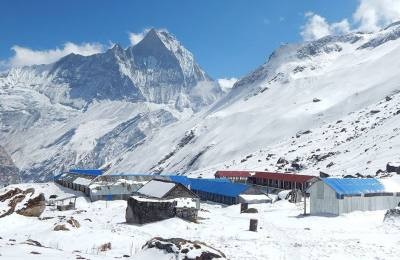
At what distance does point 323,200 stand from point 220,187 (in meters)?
31.3

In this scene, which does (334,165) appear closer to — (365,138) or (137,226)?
(365,138)

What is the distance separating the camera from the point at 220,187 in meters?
87.8

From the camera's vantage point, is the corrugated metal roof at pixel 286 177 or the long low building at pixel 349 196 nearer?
the long low building at pixel 349 196

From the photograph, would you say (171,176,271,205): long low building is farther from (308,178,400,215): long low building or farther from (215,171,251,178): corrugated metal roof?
(215,171,251,178): corrugated metal roof

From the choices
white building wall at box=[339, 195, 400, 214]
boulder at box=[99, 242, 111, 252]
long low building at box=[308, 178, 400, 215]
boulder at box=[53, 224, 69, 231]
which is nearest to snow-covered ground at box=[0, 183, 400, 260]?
boulder at box=[99, 242, 111, 252]

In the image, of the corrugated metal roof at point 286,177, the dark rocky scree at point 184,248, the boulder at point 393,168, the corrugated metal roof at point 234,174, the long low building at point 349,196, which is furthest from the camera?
the corrugated metal roof at point 234,174

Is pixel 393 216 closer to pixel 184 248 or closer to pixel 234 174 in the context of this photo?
pixel 184 248

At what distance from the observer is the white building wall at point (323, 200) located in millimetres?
57219

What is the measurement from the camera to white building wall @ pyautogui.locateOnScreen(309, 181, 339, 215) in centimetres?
5722

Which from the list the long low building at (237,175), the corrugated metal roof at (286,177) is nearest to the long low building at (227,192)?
the corrugated metal roof at (286,177)

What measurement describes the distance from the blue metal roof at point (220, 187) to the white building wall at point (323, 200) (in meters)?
21.7

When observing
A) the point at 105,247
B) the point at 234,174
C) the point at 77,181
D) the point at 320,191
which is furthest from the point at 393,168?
the point at 105,247

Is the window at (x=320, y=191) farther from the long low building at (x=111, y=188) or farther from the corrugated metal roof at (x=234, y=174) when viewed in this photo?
the corrugated metal roof at (x=234, y=174)

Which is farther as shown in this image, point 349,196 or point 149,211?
point 349,196
